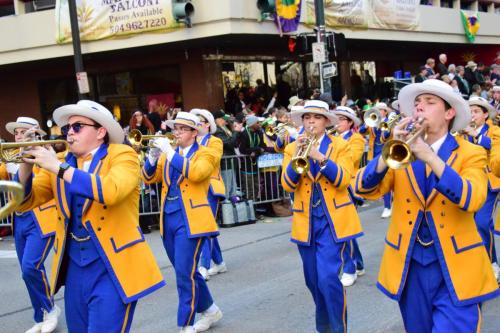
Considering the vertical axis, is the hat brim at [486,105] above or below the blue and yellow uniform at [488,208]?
above

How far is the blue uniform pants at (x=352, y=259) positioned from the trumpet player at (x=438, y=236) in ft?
11.4

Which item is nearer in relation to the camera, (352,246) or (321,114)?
(321,114)

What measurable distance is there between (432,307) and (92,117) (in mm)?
2332

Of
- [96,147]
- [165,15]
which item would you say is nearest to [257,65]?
[165,15]

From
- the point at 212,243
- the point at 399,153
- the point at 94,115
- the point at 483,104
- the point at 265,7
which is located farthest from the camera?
the point at 265,7

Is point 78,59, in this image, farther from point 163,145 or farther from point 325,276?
point 325,276

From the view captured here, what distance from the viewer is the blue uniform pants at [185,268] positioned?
19.2 feet

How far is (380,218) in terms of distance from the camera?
456 inches

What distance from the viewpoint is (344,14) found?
1825cm

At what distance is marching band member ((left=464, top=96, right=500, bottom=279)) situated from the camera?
A: 6.74 meters

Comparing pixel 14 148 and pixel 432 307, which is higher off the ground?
pixel 14 148

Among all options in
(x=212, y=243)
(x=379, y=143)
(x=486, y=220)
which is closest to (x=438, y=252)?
(x=486, y=220)

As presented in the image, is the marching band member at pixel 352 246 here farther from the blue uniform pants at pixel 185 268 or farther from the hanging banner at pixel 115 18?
the hanging banner at pixel 115 18

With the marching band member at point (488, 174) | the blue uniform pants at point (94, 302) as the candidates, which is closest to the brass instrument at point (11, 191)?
the blue uniform pants at point (94, 302)
